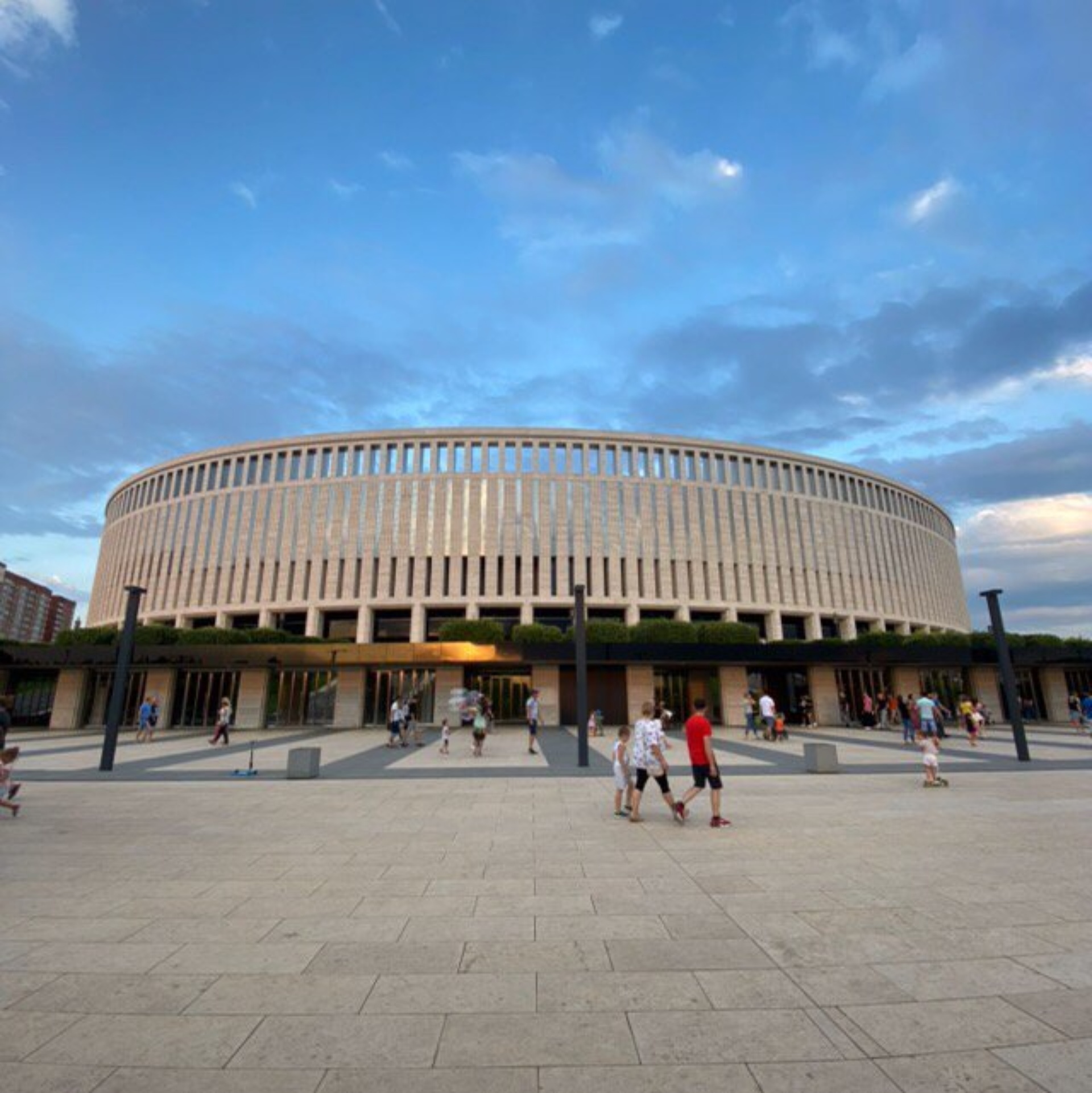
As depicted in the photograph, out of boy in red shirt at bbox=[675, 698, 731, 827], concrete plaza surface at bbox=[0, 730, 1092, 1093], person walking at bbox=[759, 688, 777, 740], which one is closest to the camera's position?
concrete plaza surface at bbox=[0, 730, 1092, 1093]

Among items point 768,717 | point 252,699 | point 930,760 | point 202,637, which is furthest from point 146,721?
point 930,760

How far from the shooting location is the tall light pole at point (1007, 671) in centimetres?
1602

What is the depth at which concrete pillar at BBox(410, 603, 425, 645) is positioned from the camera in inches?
1917

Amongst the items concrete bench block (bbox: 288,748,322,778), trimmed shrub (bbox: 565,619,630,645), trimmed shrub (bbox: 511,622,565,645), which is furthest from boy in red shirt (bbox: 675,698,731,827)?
trimmed shrub (bbox: 511,622,565,645)

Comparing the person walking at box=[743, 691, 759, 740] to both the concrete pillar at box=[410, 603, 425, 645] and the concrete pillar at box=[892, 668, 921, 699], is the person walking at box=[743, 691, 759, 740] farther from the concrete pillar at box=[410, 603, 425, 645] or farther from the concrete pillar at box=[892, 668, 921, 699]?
the concrete pillar at box=[410, 603, 425, 645]

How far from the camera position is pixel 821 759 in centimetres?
1436

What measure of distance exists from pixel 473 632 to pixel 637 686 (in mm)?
9448

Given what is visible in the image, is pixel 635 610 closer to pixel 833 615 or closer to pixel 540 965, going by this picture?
pixel 833 615

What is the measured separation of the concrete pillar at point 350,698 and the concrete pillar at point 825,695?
24894 mm

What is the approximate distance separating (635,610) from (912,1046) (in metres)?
47.3

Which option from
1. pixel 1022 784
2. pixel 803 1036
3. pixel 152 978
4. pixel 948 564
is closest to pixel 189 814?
pixel 152 978

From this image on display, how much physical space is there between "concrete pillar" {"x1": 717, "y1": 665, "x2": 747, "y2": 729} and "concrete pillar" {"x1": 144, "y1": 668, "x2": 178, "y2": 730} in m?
30.8

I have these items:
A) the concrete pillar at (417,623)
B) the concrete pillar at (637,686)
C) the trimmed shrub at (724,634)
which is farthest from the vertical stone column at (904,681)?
the concrete pillar at (417,623)

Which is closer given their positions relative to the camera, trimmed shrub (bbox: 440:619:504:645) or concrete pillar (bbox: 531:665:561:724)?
trimmed shrub (bbox: 440:619:504:645)
